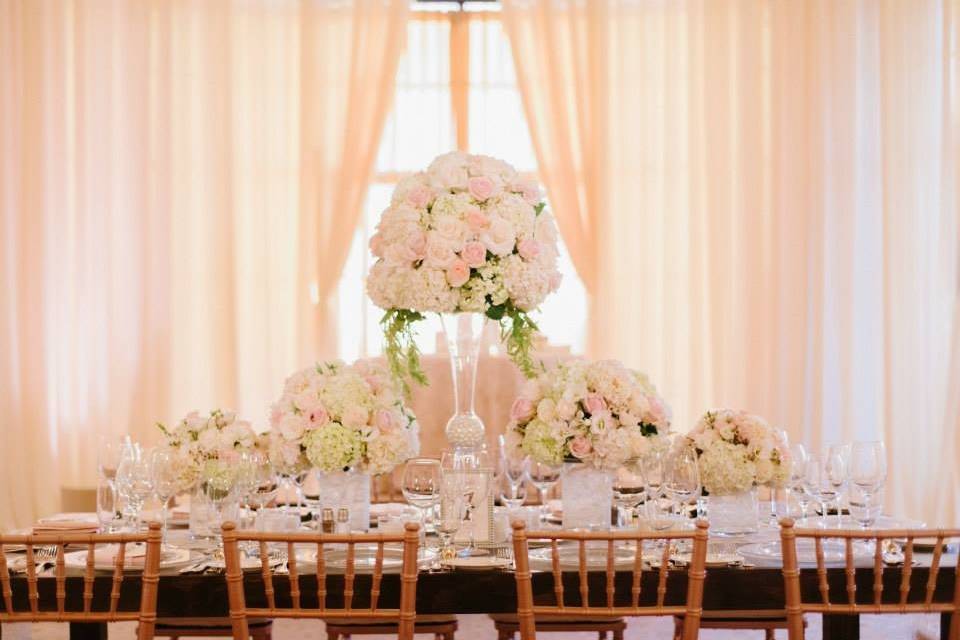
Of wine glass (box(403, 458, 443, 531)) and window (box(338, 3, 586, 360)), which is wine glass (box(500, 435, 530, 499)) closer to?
wine glass (box(403, 458, 443, 531))

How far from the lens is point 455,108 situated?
6.93 metres

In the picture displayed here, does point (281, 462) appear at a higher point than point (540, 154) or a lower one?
lower

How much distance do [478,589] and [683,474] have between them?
58 cm

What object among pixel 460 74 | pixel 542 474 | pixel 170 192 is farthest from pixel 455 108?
pixel 542 474

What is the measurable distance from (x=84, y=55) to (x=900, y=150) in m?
4.46

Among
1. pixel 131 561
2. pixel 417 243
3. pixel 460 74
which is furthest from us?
pixel 460 74

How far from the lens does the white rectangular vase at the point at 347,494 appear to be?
291 centimetres

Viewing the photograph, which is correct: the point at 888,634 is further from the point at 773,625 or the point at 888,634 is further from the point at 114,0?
the point at 114,0

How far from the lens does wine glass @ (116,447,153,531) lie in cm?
295

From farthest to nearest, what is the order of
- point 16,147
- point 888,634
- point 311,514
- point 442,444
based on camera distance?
point 16,147 < point 442,444 < point 888,634 < point 311,514

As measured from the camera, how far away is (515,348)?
119 inches

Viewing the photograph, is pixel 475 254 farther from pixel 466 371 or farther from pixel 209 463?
pixel 209 463

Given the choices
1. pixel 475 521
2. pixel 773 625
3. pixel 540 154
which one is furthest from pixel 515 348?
pixel 540 154

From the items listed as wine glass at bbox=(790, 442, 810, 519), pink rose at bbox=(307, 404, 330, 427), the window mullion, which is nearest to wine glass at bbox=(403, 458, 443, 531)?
pink rose at bbox=(307, 404, 330, 427)
